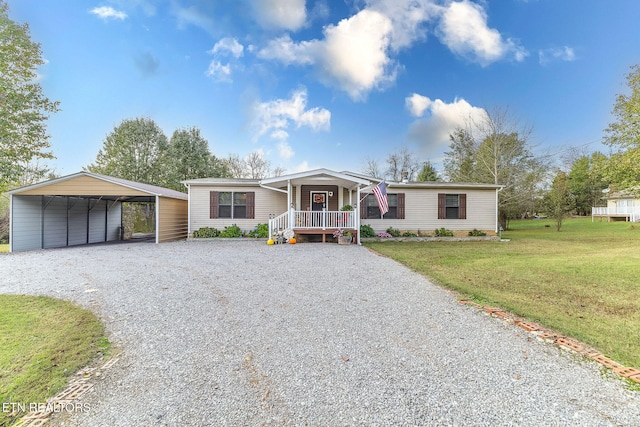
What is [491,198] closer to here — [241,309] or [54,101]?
[241,309]

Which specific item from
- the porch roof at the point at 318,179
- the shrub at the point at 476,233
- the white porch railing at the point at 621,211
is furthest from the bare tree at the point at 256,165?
the white porch railing at the point at 621,211

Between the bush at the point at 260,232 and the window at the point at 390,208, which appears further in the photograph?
the window at the point at 390,208

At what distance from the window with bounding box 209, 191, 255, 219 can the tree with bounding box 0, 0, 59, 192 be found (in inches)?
349

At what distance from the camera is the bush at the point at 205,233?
1276 cm

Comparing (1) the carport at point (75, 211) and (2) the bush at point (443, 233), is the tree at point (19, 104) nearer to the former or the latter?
(1) the carport at point (75, 211)

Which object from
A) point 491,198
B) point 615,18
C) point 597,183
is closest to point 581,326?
point 491,198

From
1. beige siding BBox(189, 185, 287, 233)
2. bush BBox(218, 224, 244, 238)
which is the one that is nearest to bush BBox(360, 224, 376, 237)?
beige siding BBox(189, 185, 287, 233)

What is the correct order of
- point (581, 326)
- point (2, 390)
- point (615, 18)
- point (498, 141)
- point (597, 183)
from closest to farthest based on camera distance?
point (2, 390) < point (581, 326) < point (615, 18) < point (498, 141) < point (597, 183)

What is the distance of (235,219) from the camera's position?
13227 mm

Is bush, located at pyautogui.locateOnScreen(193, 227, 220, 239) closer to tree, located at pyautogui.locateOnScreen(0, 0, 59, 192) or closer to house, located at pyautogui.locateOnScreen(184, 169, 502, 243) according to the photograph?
house, located at pyautogui.locateOnScreen(184, 169, 502, 243)

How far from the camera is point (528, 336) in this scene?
3.04 m

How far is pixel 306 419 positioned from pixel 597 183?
45.8 metres

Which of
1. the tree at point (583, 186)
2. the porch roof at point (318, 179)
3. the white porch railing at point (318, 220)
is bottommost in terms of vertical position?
the white porch railing at point (318, 220)

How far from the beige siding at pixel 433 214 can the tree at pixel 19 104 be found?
16.2 metres
